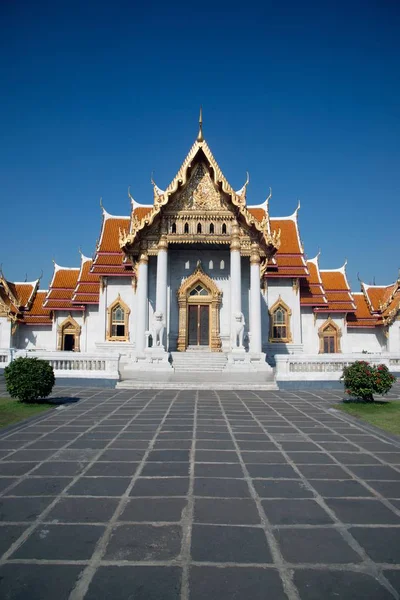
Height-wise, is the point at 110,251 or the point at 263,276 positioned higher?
the point at 110,251

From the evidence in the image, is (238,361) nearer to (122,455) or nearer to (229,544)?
(122,455)

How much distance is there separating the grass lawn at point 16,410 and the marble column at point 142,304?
6.52 meters

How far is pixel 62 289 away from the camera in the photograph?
24.9 meters

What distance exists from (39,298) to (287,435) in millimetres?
23381

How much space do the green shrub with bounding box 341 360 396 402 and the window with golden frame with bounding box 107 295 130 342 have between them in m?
13.0

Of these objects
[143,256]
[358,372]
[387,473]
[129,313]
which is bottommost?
[387,473]

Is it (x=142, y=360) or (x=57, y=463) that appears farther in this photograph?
(x=142, y=360)

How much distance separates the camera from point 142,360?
15.2 meters

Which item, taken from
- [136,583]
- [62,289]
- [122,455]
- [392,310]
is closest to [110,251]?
[62,289]

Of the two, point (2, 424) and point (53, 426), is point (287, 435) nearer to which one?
point (53, 426)

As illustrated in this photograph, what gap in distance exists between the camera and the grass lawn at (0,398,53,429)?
746 cm

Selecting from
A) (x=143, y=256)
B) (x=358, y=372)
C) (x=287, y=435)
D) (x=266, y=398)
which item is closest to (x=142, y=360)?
(x=143, y=256)

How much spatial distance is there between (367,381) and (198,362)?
294 inches

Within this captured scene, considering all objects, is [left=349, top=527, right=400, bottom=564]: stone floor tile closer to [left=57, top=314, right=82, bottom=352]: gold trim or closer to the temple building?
the temple building
